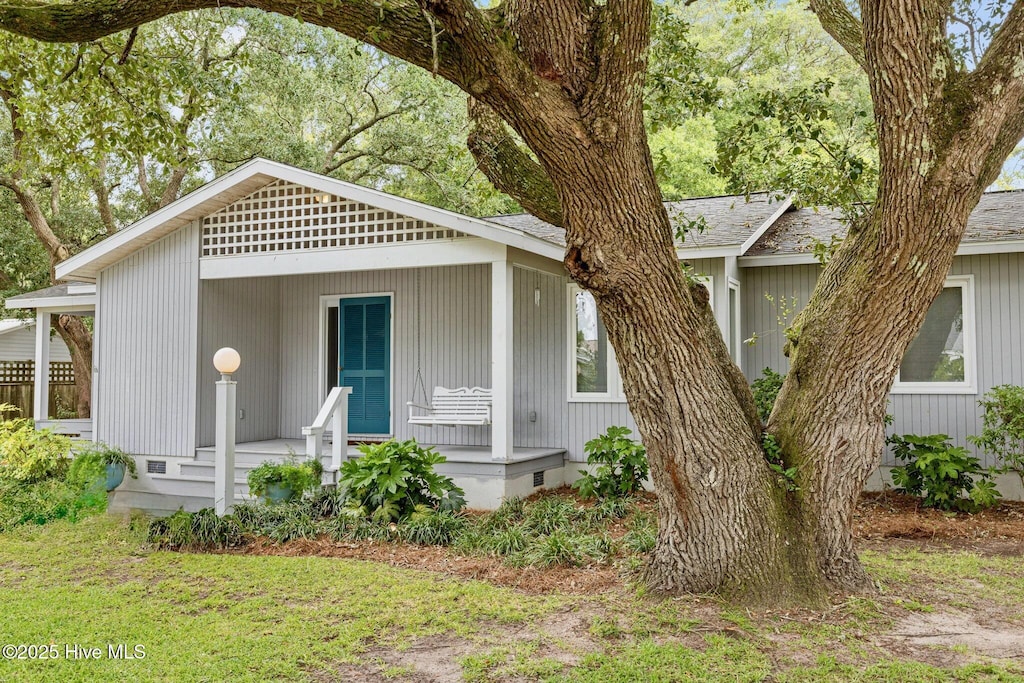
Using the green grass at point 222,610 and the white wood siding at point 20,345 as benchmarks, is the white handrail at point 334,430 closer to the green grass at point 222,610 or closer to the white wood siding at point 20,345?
the green grass at point 222,610

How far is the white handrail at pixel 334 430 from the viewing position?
8703mm

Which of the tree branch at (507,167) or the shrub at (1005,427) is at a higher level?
the tree branch at (507,167)

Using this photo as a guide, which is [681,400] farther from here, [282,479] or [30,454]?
[30,454]

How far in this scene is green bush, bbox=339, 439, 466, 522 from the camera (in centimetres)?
751

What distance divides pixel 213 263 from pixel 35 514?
3545 mm

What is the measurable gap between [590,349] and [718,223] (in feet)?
7.99

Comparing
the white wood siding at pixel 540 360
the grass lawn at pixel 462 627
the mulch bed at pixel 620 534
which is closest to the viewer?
the grass lawn at pixel 462 627

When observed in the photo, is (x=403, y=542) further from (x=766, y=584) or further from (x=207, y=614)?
(x=766, y=584)

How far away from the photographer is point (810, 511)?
5.10 metres

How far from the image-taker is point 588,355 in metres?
10.2

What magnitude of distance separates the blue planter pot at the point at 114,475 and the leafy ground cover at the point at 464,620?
9.37 ft

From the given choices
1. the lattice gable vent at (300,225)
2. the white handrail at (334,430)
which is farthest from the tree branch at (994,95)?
the white handrail at (334,430)

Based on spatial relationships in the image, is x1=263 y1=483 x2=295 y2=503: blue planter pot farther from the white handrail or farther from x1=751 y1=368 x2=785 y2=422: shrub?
x1=751 y1=368 x2=785 y2=422: shrub

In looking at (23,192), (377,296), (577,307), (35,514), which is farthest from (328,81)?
(35,514)
